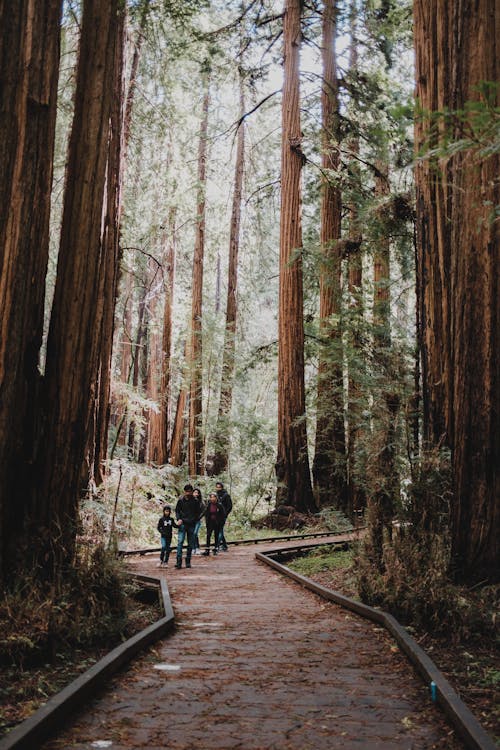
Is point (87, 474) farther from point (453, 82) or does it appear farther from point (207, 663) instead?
point (453, 82)

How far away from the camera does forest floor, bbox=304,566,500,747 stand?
3967 millimetres

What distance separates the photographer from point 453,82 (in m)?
7.52

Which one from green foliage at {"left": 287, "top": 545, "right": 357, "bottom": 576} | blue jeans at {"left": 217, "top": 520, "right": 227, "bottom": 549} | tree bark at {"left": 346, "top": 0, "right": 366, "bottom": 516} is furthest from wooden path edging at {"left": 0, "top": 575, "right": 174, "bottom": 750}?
blue jeans at {"left": 217, "top": 520, "right": 227, "bottom": 549}

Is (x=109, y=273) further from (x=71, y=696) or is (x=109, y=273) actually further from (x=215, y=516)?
(x=71, y=696)

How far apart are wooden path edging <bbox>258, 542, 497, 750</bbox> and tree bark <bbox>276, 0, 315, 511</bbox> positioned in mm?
8990

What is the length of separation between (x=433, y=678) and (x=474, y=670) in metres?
0.57

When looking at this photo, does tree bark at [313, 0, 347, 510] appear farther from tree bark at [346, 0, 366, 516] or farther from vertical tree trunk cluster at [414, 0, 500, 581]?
vertical tree trunk cluster at [414, 0, 500, 581]

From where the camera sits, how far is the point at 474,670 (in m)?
4.77

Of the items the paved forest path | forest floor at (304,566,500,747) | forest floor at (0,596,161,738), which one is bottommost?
the paved forest path

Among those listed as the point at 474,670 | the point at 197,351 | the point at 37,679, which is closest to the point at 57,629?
the point at 37,679

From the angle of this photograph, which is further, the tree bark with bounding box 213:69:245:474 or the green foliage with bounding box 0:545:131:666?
the tree bark with bounding box 213:69:245:474

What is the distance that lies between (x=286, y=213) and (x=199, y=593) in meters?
11.2

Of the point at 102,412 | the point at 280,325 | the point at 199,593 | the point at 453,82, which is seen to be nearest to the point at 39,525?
the point at 199,593

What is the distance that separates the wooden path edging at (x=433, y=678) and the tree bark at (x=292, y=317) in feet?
29.5
